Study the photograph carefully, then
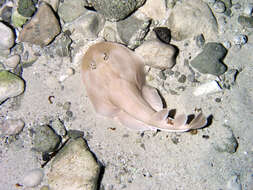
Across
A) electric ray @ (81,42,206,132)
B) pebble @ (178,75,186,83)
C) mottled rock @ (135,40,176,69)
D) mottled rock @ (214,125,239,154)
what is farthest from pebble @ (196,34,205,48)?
mottled rock @ (214,125,239,154)

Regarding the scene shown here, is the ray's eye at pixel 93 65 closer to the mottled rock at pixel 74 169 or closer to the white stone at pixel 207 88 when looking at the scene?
the mottled rock at pixel 74 169

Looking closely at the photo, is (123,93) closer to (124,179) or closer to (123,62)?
(123,62)

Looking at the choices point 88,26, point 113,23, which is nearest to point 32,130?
point 88,26

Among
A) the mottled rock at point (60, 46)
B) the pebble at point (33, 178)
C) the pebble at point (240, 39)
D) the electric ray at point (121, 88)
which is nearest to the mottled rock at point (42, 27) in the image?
the mottled rock at point (60, 46)

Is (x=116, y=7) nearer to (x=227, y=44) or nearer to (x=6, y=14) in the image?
(x=227, y=44)

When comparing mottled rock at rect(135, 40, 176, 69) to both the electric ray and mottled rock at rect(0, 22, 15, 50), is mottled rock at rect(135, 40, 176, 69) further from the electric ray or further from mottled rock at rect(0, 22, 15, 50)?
mottled rock at rect(0, 22, 15, 50)

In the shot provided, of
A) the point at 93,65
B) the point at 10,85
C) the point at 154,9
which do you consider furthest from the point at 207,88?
the point at 10,85
